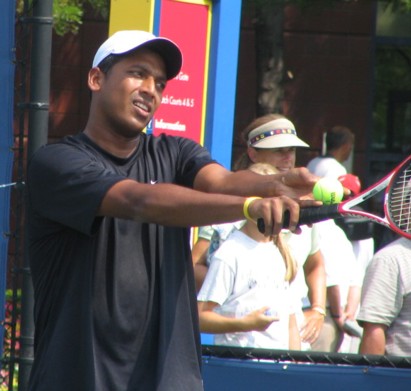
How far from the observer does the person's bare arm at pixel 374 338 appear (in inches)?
185

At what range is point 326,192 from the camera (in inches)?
116

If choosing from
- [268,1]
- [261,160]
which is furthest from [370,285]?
[268,1]

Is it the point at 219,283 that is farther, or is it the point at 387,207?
the point at 219,283

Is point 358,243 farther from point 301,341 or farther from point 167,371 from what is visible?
point 167,371

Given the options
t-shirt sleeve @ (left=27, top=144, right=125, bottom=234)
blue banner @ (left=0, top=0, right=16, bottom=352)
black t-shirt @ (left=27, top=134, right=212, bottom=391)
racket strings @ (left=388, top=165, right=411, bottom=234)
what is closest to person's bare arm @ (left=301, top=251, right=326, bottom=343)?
blue banner @ (left=0, top=0, right=16, bottom=352)

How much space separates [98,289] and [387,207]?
33.4 inches

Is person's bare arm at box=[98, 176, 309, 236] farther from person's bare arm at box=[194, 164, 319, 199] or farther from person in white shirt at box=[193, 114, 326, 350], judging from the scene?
person in white shirt at box=[193, 114, 326, 350]

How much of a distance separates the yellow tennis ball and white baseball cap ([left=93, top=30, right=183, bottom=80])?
1.89 ft

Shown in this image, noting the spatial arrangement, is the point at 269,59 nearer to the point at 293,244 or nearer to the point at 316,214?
the point at 293,244

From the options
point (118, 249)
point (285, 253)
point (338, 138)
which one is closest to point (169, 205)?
point (118, 249)

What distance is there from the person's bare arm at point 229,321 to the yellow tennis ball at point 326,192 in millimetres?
1223

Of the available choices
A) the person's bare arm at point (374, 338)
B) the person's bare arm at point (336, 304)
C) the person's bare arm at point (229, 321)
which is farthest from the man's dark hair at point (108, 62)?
the person's bare arm at point (336, 304)

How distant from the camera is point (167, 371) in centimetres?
299

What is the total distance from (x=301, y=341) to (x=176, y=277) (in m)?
2.01
